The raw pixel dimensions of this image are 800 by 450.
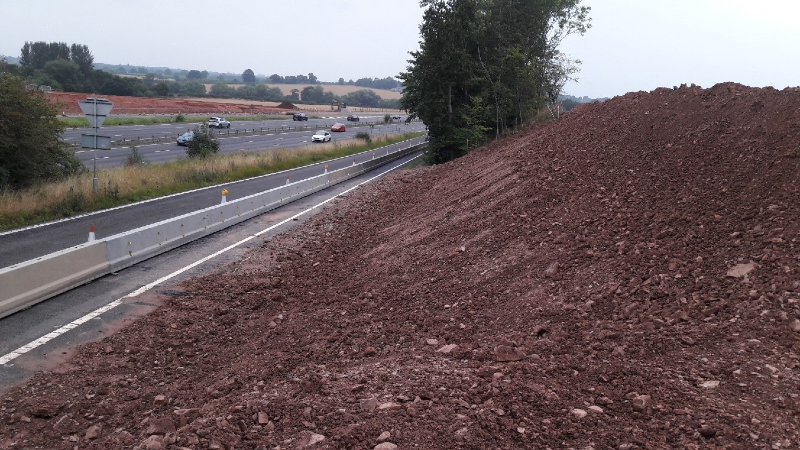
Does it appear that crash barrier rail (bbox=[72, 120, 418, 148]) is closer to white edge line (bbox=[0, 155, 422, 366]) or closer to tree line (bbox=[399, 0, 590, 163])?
tree line (bbox=[399, 0, 590, 163])

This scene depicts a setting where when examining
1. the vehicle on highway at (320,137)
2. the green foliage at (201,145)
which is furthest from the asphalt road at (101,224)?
the vehicle on highway at (320,137)

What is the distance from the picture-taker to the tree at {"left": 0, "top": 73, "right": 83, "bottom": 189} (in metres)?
21.3

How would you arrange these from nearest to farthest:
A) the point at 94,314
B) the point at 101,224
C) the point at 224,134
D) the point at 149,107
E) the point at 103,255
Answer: the point at 94,314, the point at 103,255, the point at 101,224, the point at 224,134, the point at 149,107

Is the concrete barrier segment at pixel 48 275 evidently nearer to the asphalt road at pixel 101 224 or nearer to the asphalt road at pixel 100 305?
the asphalt road at pixel 100 305

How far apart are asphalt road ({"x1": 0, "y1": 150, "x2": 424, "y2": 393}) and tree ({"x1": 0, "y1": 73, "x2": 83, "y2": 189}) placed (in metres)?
10.6

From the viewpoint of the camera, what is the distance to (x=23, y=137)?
72.4 ft

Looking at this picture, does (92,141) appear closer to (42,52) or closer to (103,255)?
(103,255)

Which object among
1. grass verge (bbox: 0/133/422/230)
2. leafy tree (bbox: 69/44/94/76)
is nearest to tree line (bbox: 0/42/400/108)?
leafy tree (bbox: 69/44/94/76)

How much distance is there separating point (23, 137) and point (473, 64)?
82.4ft

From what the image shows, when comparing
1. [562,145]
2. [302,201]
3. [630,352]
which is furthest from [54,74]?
[630,352]

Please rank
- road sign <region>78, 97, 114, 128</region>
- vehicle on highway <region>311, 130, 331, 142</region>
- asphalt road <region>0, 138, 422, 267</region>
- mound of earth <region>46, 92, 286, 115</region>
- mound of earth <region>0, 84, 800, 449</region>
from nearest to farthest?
mound of earth <region>0, 84, 800, 449</region>, asphalt road <region>0, 138, 422, 267</region>, road sign <region>78, 97, 114, 128</region>, vehicle on highway <region>311, 130, 331, 142</region>, mound of earth <region>46, 92, 286, 115</region>

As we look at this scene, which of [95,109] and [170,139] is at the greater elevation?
[95,109]

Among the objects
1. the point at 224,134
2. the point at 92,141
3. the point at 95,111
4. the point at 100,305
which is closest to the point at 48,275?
the point at 100,305

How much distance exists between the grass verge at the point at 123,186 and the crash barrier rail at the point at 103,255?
16.4ft
